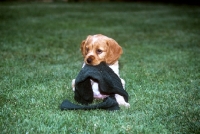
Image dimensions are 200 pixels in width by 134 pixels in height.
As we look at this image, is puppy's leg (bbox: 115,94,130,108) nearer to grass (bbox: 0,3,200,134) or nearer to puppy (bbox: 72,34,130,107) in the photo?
puppy (bbox: 72,34,130,107)

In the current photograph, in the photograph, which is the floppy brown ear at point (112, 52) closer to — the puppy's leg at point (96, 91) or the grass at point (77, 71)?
the puppy's leg at point (96, 91)

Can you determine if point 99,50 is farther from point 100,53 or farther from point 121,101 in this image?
point 121,101

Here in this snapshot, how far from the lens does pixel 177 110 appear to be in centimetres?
519

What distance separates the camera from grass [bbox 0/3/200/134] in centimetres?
461

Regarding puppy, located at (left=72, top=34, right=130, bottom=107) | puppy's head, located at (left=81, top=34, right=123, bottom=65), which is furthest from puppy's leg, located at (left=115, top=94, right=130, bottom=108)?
puppy's head, located at (left=81, top=34, right=123, bottom=65)

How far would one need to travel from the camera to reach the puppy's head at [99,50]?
5575mm

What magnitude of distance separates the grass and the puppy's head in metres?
0.83

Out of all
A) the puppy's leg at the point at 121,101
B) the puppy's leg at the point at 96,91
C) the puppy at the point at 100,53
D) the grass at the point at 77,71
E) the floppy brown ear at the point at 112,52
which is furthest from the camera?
the floppy brown ear at the point at 112,52

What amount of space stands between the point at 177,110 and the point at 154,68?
3315 mm

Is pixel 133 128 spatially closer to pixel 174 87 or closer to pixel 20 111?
pixel 20 111

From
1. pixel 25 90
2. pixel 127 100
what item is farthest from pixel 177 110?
pixel 25 90

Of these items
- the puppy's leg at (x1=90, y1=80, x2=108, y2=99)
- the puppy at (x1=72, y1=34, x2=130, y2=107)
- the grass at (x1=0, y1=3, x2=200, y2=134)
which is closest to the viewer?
the grass at (x1=0, y1=3, x2=200, y2=134)

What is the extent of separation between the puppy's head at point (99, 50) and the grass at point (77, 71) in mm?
827

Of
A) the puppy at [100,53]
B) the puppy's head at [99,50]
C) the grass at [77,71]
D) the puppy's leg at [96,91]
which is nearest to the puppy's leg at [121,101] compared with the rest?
the puppy at [100,53]
